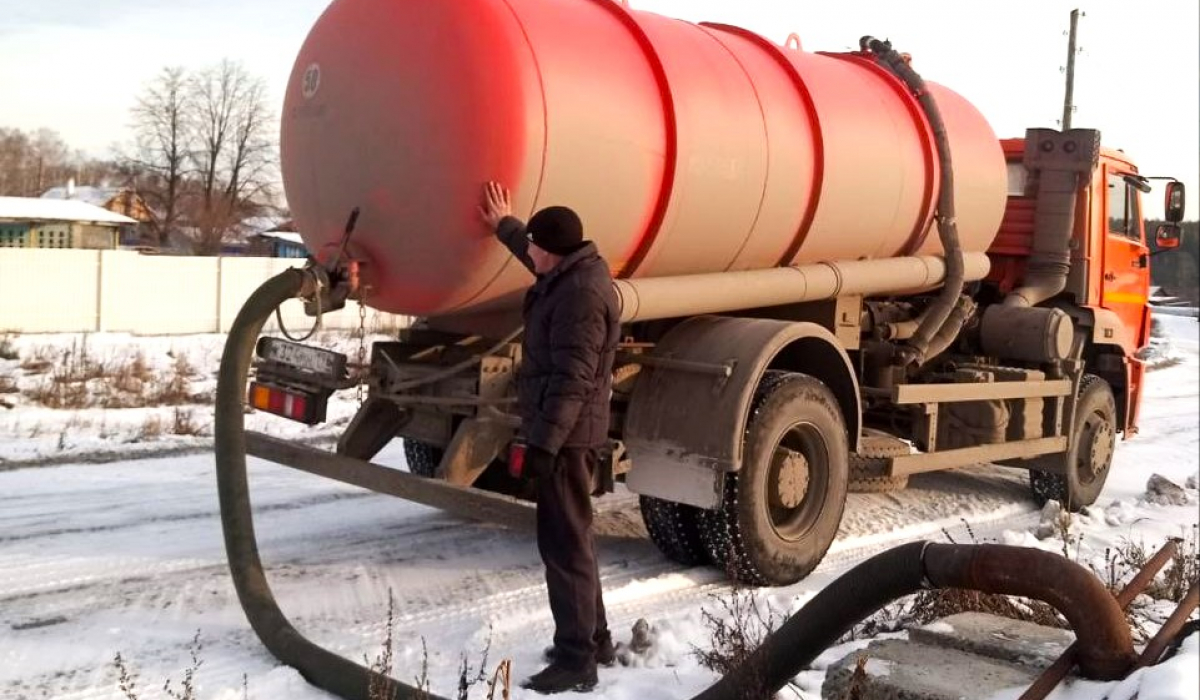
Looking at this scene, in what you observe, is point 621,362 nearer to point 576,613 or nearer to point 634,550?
point 634,550

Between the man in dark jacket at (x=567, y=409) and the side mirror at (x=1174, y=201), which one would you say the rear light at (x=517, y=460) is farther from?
the side mirror at (x=1174, y=201)

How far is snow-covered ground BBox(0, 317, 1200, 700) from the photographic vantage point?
4.38m

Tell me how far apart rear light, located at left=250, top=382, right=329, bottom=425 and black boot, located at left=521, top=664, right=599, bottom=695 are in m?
1.95

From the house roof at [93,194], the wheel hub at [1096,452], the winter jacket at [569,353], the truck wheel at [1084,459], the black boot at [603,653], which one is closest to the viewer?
the winter jacket at [569,353]

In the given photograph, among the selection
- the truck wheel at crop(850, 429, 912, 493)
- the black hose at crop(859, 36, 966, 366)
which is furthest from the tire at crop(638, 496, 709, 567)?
the black hose at crop(859, 36, 966, 366)

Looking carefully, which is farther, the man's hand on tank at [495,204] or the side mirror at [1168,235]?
the side mirror at [1168,235]

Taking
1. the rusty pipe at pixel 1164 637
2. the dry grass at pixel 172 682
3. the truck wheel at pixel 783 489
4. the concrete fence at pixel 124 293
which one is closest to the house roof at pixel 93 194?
the concrete fence at pixel 124 293

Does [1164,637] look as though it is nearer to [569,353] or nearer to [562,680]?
[562,680]

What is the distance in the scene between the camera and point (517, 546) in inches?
259

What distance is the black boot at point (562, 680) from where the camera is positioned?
4.27 m

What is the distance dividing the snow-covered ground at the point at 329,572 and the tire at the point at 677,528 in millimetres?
113

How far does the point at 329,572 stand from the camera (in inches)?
229

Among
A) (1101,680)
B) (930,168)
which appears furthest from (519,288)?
(930,168)

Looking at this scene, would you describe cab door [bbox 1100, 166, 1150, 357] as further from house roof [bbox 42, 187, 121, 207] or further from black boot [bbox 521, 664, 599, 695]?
house roof [bbox 42, 187, 121, 207]
